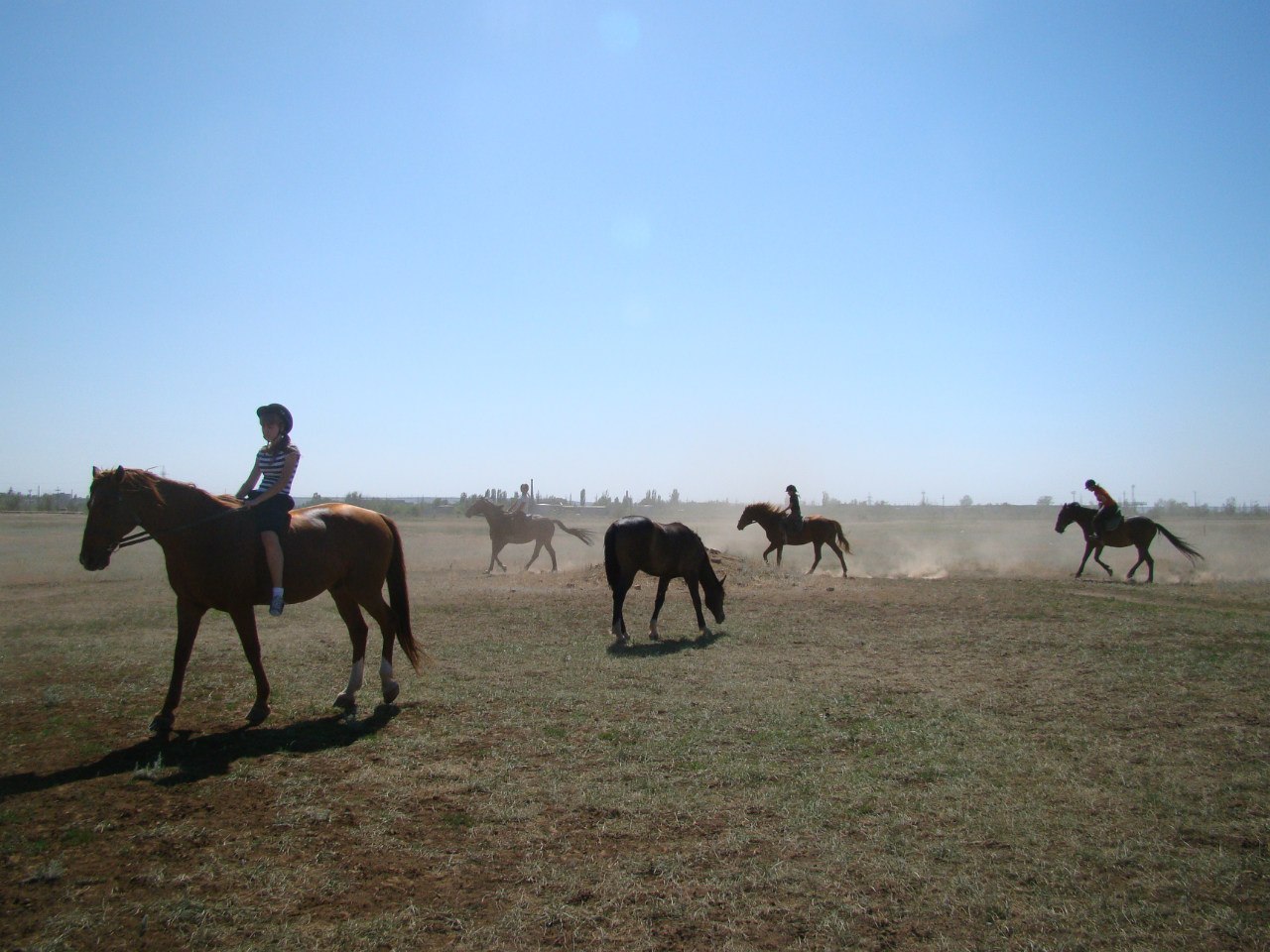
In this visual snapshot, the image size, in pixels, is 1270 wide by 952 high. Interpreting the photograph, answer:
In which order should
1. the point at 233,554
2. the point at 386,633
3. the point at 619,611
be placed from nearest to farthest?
the point at 233,554 → the point at 386,633 → the point at 619,611

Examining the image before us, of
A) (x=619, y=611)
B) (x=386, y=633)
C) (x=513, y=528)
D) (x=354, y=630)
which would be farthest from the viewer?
(x=513, y=528)

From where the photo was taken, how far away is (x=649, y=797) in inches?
199

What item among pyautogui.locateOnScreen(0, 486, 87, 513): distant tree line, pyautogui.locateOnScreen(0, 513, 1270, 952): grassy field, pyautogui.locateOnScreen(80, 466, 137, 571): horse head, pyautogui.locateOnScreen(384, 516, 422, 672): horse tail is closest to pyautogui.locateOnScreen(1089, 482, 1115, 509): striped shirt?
pyautogui.locateOnScreen(0, 513, 1270, 952): grassy field

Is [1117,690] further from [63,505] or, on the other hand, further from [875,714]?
[63,505]

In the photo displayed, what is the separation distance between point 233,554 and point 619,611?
619cm

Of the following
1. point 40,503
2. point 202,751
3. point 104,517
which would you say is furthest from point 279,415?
Result: point 40,503

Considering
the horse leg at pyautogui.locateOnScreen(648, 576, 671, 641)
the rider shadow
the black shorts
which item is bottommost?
the rider shadow

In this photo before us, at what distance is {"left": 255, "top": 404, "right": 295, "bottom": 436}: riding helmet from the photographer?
6.84 metres

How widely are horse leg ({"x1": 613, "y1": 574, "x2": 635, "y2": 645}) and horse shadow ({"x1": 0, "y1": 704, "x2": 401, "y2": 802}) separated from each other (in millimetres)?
4766

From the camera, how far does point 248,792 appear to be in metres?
4.90

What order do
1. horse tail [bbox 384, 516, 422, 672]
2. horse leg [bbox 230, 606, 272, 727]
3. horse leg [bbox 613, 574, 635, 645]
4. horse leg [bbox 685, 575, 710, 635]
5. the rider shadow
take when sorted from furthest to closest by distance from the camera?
1. horse leg [bbox 685, 575, 710, 635]
2. horse leg [bbox 613, 574, 635, 645]
3. the rider shadow
4. horse tail [bbox 384, 516, 422, 672]
5. horse leg [bbox 230, 606, 272, 727]

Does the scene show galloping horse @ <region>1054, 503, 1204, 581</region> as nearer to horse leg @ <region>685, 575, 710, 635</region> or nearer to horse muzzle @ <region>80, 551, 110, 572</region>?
horse leg @ <region>685, 575, 710, 635</region>

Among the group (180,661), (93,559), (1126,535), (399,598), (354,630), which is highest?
(1126,535)

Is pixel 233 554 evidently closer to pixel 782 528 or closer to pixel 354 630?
pixel 354 630
